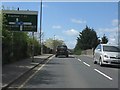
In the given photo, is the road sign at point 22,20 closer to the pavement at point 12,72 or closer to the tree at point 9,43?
the tree at point 9,43

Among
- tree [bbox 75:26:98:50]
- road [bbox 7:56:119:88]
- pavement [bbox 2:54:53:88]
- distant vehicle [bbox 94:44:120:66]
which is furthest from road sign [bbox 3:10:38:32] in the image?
tree [bbox 75:26:98:50]

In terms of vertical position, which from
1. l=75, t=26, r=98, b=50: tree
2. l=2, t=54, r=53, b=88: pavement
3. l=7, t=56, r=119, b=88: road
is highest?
l=75, t=26, r=98, b=50: tree

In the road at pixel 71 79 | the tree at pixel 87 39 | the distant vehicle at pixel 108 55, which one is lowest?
the road at pixel 71 79

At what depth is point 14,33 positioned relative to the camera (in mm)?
30906

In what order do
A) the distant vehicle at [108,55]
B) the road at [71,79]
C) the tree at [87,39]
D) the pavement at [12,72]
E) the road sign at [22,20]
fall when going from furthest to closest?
the tree at [87,39], the road sign at [22,20], the distant vehicle at [108,55], the pavement at [12,72], the road at [71,79]

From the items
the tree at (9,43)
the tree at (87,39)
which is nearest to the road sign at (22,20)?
the tree at (9,43)

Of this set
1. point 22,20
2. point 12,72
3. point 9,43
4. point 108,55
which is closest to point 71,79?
point 12,72

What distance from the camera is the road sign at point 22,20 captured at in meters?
31.9

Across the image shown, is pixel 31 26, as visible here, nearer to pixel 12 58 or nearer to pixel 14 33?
pixel 14 33

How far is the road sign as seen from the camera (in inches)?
1254

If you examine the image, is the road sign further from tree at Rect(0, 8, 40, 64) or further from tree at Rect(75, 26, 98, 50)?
tree at Rect(75, 26, 98, 50)

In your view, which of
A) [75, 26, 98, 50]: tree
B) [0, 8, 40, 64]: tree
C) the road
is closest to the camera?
the road

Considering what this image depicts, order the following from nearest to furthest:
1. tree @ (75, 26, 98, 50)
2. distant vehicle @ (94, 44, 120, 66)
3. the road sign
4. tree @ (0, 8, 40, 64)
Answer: tree @ (0, 8, 40, 64) < distant vehicle @ (94, 44, 120, 66) < the road sign < tree @ (75, 26, 98, 50)

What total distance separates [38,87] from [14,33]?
1810 cm
